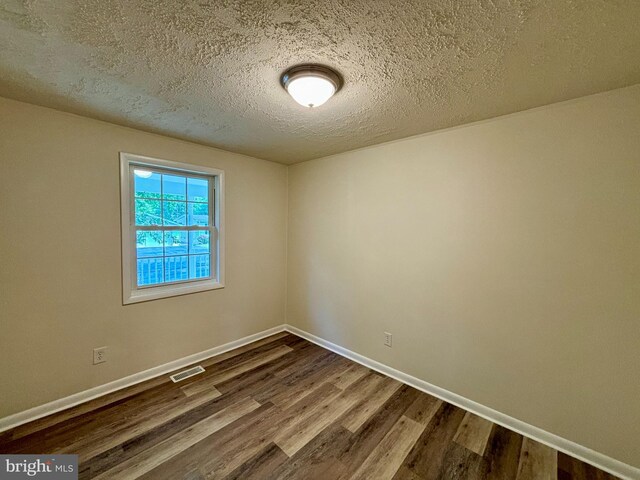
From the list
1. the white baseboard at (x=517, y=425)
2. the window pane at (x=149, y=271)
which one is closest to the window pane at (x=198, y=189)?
the window pane at (x=149, y=271)

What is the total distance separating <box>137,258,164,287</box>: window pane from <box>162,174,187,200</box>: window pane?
2.21 feet

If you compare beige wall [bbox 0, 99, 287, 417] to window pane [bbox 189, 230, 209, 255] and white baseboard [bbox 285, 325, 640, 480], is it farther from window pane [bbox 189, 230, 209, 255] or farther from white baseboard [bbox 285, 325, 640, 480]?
white baseboard [bbox 285, 325, 640, 480]

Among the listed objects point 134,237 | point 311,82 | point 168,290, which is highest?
point 311,82

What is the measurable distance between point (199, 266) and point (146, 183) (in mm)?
1030

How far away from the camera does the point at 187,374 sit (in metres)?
2.62

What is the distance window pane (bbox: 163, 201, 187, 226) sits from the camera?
8.94 ft

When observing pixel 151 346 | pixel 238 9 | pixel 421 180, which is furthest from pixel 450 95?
pixel 151 346

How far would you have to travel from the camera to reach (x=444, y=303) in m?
2.32

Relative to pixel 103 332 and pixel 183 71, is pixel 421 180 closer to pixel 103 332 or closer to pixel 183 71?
pixel 183 71

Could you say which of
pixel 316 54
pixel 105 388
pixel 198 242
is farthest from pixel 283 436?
pixel 316 54

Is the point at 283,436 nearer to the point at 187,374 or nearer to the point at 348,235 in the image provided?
the point at 187,374

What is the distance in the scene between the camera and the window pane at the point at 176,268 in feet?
9.02

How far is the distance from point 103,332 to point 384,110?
9.89 feet

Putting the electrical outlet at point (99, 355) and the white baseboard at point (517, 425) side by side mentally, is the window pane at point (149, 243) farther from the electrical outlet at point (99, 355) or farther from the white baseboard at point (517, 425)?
the white baseboard at point (517, 425)
